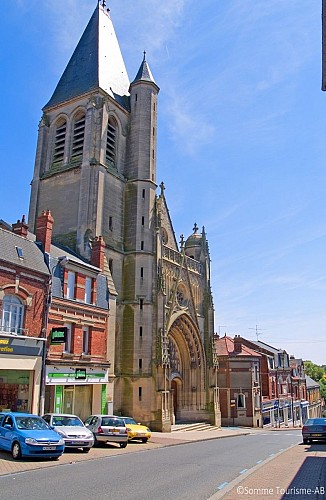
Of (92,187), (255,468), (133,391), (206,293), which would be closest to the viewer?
(255,468)

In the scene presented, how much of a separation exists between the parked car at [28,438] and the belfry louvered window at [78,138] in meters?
→ 24.3

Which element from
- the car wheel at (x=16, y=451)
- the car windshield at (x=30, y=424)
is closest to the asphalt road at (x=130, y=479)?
the car wheel at (x=16, y=451)

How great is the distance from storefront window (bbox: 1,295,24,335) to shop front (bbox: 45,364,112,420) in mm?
2620

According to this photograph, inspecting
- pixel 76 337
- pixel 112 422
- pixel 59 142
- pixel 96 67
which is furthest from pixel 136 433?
pixel 96 67

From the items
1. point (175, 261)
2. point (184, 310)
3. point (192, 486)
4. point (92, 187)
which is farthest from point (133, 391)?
point (192, 486)

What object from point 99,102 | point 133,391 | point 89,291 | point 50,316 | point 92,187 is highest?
point 99,102

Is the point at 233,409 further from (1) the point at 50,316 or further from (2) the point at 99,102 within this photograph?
(2) the point at 99,102

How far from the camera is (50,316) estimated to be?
21609 millimetres

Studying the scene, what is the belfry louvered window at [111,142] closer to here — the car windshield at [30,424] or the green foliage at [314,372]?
the car windshield at [30,424]

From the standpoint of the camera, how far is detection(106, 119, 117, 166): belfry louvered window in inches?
1412

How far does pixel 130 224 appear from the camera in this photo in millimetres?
34469

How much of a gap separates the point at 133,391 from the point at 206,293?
13435mm

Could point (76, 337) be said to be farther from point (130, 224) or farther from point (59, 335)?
point (130, 224)

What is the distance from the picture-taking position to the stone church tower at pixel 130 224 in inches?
1227
